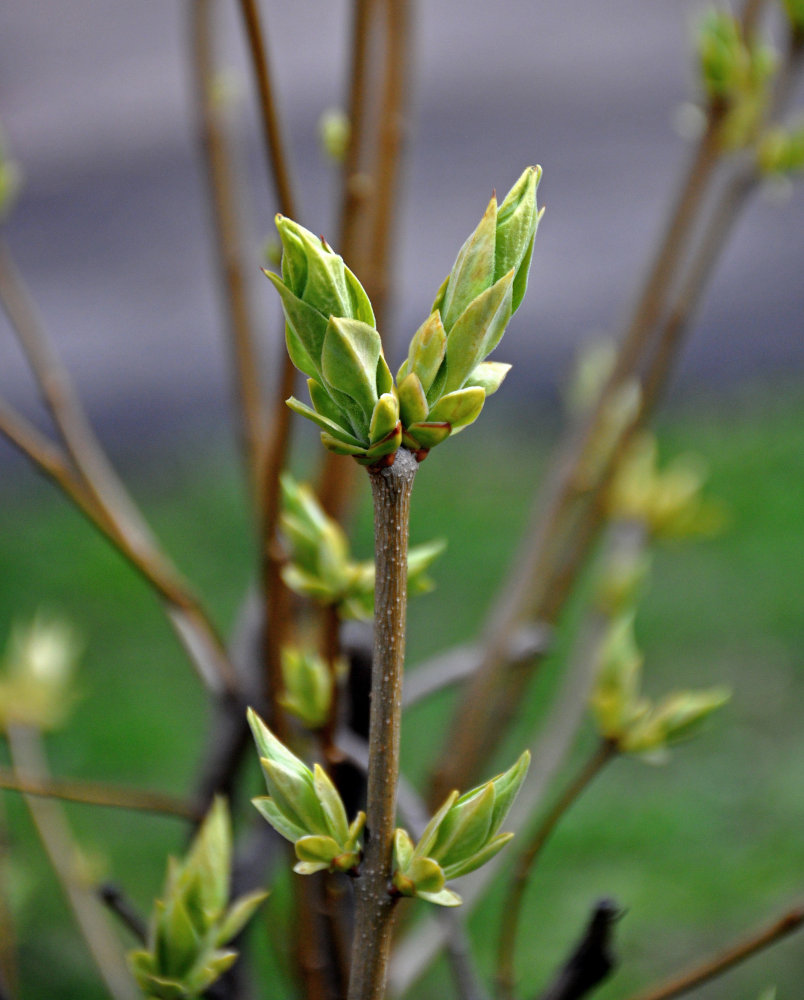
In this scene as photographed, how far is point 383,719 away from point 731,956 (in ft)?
0.84

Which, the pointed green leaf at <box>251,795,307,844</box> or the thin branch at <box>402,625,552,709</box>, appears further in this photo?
the thin branch at <box>402,625,552,709</box>

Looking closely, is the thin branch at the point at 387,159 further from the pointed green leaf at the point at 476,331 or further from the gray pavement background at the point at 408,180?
the gray pavement background at the point at 408,180

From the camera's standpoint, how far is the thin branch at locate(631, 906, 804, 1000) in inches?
18.9

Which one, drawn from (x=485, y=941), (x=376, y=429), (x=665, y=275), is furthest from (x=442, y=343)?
(x=485, y=941)

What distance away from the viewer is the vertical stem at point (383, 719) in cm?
32

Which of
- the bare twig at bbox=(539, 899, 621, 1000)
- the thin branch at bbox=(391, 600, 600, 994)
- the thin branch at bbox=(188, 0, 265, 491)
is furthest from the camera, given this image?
the thin branch at bbox=(188, 0, 265, 491)

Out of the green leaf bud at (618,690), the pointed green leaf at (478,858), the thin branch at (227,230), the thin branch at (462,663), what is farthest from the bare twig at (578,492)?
the pointed green leaf at (478,858)

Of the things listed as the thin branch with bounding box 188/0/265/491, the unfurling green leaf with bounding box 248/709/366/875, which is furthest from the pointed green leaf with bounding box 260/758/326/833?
the thin branch with bounding box 188/0/265/491

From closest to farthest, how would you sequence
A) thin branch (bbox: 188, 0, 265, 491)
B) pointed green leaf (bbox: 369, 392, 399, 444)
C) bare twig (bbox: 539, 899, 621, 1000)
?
1. pointed green leaf (bbox: 369, 392, 399, 444)
2. bare twig (bbox: 539, 899, 621, 1000)
3. thin branch (bbox: 188, 0, 265, 491)

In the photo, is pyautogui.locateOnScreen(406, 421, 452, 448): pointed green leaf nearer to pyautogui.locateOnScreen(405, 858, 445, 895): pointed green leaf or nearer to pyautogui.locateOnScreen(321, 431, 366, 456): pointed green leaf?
pyautogui.locateOnScreen(321, 431, 366, 456): pointed green leaf

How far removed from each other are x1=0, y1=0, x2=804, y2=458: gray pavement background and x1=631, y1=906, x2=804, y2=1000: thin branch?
11.6 ft

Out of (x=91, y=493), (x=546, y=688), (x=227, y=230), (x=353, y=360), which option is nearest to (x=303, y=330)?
(x=353, y=360)

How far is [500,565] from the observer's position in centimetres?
288

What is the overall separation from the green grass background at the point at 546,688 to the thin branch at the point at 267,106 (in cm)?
55
